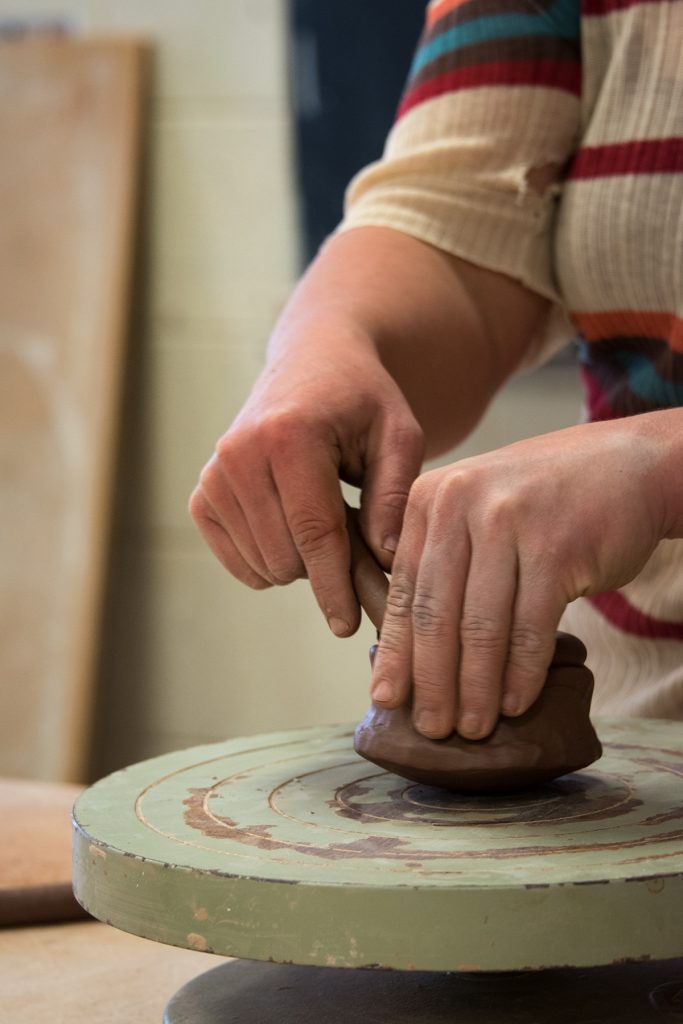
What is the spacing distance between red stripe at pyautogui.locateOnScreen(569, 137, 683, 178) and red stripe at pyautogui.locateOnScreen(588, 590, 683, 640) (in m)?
0.41

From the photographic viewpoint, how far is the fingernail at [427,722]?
946mm

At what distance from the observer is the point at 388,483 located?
109 cm

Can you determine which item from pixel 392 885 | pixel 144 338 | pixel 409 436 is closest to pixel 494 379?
pixel 409 436

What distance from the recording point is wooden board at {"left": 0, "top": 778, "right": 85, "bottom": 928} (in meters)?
1.20

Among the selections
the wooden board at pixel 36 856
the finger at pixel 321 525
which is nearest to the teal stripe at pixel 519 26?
the finger at pixel 321 525

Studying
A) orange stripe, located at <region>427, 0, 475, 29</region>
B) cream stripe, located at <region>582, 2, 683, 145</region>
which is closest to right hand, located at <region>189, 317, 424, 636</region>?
cream stripe, located at <region>582, 2, 683, 145</region>

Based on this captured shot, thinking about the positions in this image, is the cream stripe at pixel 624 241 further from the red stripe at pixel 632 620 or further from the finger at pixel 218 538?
the finger at pixel 218 538

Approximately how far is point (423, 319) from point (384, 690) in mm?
501

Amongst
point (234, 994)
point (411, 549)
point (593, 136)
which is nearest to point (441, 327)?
point (593, 136)

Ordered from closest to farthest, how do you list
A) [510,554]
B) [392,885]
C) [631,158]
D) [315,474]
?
[392,885]
[510,554]
[315,474]
[631,158]

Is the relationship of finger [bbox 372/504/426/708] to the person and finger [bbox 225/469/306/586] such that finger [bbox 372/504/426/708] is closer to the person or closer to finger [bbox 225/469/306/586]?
the person

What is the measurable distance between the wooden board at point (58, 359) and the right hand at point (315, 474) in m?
1.59

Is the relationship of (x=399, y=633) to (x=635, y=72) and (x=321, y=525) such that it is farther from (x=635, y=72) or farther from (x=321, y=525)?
(x=635, y=72)

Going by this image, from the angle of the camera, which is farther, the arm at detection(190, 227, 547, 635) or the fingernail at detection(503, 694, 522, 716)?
the arm at detection(190, 227, 547, 635)
